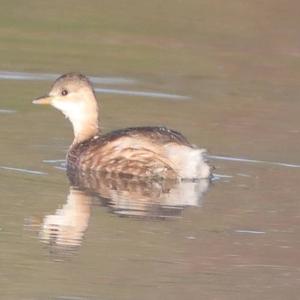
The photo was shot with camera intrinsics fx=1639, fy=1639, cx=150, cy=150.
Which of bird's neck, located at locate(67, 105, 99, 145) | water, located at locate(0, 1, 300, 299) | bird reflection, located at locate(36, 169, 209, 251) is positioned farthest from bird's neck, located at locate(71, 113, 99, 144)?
bird reflection, located at locate(36, 169, 209, 251)

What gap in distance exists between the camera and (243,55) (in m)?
17.5

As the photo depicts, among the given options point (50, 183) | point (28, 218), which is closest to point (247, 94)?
point (50, 183)

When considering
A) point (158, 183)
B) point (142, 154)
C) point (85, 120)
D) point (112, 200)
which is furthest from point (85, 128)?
point (112, 200)

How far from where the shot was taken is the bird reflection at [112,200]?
9.52 m

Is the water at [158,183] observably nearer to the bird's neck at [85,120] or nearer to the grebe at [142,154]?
the grebe at [142,154]

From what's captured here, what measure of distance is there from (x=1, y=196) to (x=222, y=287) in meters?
2.51

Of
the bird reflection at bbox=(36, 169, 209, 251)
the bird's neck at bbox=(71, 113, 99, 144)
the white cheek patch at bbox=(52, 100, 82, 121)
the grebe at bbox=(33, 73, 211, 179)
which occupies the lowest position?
the bird reflection at bbox=(36, 169, 209, 251)

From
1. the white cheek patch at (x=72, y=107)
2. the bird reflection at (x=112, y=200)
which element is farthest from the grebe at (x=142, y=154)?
the white cheek patch at (x=72, y=107)

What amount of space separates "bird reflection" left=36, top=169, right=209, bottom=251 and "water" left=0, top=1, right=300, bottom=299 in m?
0.02

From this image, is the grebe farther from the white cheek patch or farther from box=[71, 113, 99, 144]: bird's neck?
the white cheek patch

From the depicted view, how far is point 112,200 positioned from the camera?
1052 cm

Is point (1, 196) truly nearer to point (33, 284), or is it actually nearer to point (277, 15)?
point (33, 284)

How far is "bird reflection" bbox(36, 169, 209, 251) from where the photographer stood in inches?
375

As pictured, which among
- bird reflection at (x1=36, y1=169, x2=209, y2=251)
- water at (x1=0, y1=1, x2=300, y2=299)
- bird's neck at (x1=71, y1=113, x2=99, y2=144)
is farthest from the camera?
bird's neck at (x1=71, y1=113, x2=99, y2=144)
